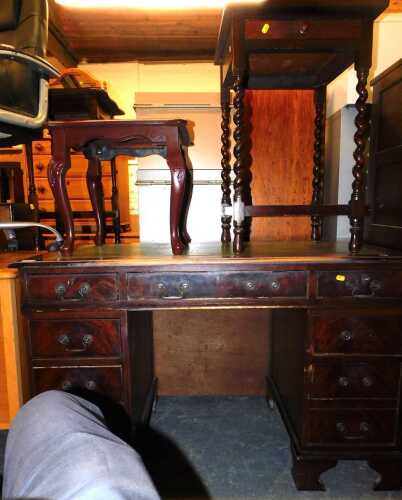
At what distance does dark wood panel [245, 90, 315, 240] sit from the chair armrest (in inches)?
35.6

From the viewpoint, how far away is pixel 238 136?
3.65 ft

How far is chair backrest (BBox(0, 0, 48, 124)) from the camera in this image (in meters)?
1.35

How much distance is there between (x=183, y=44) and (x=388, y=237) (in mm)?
3933

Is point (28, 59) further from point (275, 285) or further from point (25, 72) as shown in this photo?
point (275, 285)

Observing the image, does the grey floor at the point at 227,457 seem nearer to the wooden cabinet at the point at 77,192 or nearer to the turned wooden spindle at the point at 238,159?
the turned wooden spindle at the point at 238,159

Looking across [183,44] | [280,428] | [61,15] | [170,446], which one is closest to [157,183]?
[170,446]

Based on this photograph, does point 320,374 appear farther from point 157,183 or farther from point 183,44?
point 183,44

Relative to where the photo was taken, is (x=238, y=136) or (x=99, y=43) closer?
(x=238, y=136)

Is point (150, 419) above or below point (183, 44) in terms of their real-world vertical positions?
below

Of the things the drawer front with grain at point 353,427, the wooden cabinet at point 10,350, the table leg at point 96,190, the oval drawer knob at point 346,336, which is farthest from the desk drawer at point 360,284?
the wooden cabinet at point 10,350

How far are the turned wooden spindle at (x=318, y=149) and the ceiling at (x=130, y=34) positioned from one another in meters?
2.20

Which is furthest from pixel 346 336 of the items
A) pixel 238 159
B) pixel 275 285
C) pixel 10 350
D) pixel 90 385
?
pixel 10 350

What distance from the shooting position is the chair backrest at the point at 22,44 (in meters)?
1.35

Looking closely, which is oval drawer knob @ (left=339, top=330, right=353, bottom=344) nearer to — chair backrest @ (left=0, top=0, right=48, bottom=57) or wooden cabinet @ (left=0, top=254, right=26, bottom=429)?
wooden cabinet @ (left=0, top=254, right=26, bottom=429)
